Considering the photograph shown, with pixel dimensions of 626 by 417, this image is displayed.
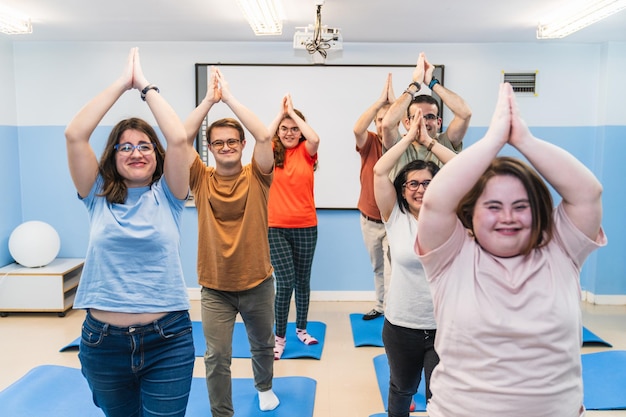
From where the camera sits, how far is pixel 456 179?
1.33 m

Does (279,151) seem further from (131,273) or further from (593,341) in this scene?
(593,341)

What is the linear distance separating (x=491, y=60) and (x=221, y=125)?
10.9 ft

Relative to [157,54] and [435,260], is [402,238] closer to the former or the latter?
[435,260]

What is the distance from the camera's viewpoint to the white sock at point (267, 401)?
2.97 metres

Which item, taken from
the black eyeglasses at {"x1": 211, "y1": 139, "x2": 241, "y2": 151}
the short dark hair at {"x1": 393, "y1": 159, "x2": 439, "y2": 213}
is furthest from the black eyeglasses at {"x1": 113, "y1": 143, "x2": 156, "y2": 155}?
the short dark hair at {"x1": 393, "y1": 159, "x2": 439, "y2": 213}

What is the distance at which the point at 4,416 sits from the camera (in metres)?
2.88

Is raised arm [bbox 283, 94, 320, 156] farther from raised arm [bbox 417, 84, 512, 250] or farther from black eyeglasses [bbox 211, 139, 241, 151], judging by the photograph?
raised arm [bbox 417, 84, 512, 250]

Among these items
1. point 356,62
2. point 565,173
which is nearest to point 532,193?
point 565,173

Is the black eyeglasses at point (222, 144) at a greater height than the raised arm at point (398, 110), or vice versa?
the raised arm at point (398, 110)

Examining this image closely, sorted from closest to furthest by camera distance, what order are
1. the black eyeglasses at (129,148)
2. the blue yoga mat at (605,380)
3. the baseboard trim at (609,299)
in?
the black eyeglasses at (129,148) < the blue yoga mat at (605,380) < the baseboard trim at (609,299)

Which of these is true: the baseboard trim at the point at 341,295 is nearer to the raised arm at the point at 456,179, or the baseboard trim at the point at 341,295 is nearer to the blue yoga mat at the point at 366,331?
the blue yoga mat at the point at 366,331

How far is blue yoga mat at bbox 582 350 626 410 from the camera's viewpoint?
3.03m

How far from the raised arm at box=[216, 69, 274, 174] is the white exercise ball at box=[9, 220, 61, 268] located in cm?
303

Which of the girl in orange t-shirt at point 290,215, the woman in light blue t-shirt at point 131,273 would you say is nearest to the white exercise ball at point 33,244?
the girl in orange t-shirt at point 290,215
